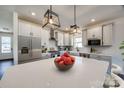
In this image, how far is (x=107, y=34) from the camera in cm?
431

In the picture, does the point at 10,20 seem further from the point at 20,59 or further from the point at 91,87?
the point at 91,87

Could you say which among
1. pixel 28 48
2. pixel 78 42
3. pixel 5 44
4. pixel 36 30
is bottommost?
pixel 28 48

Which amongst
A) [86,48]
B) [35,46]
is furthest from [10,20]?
[86,48]

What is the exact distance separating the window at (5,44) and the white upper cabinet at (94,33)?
17.8 feet

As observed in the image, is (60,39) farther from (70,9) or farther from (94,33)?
(70,9)

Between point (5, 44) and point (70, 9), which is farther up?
point (70, 9)

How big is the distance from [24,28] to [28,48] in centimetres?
90

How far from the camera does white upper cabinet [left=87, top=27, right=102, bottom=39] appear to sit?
465 cm

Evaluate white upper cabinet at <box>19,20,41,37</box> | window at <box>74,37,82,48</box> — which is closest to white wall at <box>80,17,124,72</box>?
window at <box>74,37,82,48</box>

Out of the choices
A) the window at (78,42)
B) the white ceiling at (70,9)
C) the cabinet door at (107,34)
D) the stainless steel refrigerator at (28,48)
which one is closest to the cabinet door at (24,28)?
the stainless steel refrigerator at (28,48)

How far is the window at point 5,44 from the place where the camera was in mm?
6114

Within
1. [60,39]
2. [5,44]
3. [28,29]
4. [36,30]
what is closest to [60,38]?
[60,39]

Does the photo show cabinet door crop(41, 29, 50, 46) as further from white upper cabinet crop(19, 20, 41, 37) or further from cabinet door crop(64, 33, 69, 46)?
cabinet door crop(64, 33, 69, 46)

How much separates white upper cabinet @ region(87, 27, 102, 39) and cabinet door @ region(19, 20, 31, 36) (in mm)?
3249
